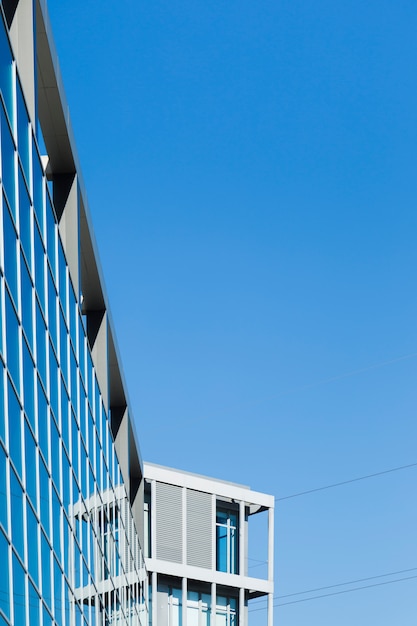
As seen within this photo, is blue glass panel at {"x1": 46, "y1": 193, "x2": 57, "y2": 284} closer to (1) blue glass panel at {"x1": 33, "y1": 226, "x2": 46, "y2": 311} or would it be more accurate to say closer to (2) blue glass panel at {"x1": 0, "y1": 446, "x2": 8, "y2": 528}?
(1) blue glass panel at {"x1": 33, "y1": 226, "x2": 46, "y2": 311}

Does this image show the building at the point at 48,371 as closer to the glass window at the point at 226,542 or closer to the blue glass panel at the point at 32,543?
the blue glass panel at the point at 32,543

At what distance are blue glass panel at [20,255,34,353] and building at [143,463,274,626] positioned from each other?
3510 centimetres

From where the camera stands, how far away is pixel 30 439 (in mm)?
23359

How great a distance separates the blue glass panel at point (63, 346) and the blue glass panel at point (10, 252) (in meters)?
6.09

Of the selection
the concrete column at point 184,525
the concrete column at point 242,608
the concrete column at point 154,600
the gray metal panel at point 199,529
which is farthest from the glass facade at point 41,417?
the concrete column at point 242,608

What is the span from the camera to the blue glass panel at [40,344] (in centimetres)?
2469

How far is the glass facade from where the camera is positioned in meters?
21.3

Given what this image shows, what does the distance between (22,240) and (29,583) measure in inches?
239

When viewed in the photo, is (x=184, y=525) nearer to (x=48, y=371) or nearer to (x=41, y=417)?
(x=48, y=371)

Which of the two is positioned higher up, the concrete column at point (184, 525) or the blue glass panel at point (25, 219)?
the concrete column at point (184, 525)

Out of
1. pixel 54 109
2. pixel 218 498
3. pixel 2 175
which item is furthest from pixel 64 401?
pixel 218 498

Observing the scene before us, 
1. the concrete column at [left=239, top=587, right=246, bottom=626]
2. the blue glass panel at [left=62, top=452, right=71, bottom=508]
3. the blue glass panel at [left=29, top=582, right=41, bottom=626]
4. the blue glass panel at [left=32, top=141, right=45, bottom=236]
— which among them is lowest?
the blue glass panel at [left=29, top=582, right=41, bottom=626]

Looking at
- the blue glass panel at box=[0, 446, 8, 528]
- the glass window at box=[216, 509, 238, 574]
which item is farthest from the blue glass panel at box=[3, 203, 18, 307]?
the glass window at box=[216, 509, 238, 574]

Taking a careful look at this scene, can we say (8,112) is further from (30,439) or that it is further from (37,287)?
(30,439)
